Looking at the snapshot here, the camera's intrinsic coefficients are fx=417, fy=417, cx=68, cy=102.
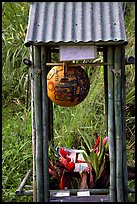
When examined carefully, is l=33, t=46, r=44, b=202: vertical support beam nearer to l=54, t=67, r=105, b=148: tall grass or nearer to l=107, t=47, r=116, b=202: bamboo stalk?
l=107, t=47, r=116, b=202: bamboo stalk

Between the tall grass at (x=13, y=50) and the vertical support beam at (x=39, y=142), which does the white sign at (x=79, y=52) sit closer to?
the vertical support beam at (x=39, y=142)

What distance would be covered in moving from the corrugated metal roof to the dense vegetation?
138 cm

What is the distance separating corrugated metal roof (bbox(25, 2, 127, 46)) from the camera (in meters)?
2.55

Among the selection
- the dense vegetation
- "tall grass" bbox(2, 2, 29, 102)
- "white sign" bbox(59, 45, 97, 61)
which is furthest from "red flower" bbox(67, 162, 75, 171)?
"tall grass" bbox(2, 2, 29, 102)

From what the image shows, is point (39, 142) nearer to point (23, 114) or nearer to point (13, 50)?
point (23, 114)

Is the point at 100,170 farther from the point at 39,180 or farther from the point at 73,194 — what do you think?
the point at 39,180

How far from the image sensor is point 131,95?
183 inches

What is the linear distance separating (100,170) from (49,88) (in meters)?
0.70

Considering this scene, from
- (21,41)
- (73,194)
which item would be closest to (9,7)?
(21,41)

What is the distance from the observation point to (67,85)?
9.16 ft

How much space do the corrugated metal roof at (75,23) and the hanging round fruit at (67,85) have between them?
0.96ft

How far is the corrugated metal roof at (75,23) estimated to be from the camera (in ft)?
8.38

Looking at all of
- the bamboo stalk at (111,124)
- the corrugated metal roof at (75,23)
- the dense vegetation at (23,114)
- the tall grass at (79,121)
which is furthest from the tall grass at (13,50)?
the bamboo stalk at (111,124)

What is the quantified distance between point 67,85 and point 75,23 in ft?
1.36
